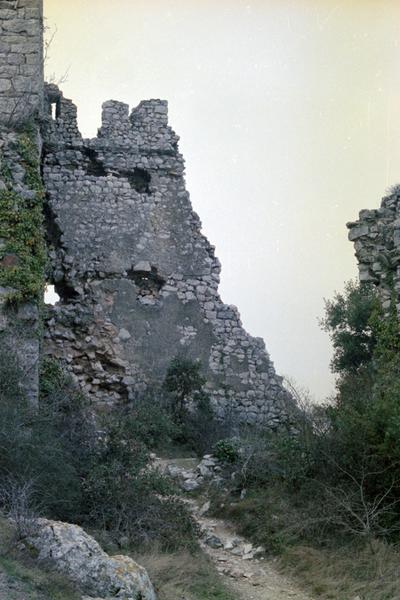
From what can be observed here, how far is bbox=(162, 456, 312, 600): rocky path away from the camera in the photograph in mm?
7488

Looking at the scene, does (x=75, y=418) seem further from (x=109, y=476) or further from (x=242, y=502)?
(x=242, y=502)

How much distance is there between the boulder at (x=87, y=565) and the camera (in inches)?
229

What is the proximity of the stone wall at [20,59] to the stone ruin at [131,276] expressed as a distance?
555 centimetres

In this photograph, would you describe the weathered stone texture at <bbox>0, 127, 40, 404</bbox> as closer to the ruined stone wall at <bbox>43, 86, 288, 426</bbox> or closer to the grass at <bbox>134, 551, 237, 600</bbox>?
the grass at <bbox>134, 551, 237, 600</bbox>

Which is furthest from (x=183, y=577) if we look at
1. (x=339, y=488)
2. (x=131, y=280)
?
(x=131, y=280)

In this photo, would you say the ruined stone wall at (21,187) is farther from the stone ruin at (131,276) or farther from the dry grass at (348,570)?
the stone ruin at (131,276)

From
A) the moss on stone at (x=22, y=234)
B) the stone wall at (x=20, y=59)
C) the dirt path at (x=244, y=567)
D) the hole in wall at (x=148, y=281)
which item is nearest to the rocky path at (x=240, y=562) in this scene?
the dirt path at (x=244, y=567)

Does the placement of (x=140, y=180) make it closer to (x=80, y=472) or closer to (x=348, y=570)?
(x=80, y=472)

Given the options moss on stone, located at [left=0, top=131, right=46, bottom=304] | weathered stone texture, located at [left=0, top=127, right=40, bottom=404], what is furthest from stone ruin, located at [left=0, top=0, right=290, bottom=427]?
weathered stone texture, located at [left=0, top=127, right=40, bottom=404]

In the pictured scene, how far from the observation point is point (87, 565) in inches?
233

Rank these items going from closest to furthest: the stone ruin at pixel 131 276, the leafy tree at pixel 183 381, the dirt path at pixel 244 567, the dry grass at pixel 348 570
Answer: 1. the dry grass at pixel 348 570
2. the dirt path at pixel 244 567
3. the leafy tree at pixel 183 381
4. the stone ruin at pixel 131 276

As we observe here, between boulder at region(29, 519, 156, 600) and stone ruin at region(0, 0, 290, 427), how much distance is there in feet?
34.2

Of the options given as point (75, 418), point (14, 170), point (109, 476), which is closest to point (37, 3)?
point (14, 170)

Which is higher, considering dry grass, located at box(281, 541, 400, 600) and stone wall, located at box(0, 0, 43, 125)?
stone wall, located at box(0, 0, 43, 125)
